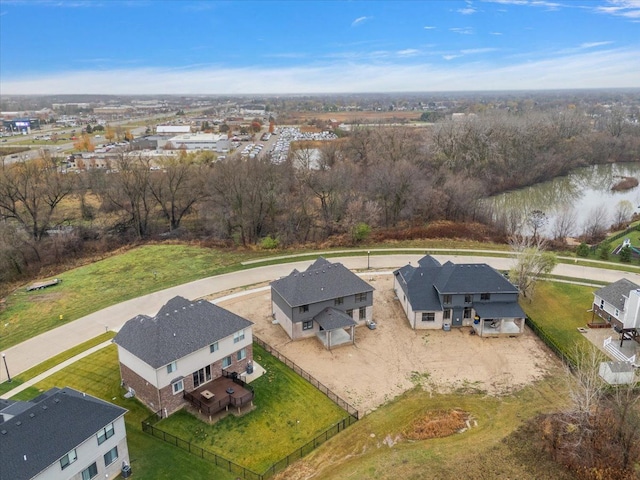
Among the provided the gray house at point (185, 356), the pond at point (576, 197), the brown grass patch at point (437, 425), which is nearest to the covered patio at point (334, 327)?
the gray house at point (185, 356)

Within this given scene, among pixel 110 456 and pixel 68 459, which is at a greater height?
pixel 68 459

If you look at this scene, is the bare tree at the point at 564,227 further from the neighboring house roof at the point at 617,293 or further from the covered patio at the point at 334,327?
the covered patio at the point at 334,327

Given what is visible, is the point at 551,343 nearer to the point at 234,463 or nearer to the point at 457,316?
the point at 457,316

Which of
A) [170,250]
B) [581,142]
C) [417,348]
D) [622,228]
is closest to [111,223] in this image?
[170,250]

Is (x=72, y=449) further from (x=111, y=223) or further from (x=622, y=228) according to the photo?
(x=622, y=228)

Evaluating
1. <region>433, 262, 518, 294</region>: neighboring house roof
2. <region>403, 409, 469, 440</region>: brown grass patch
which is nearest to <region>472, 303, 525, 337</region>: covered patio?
<region>433, 262, 518, 294</region>: neighboring house roof

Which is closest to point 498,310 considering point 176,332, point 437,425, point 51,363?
point 437,425
